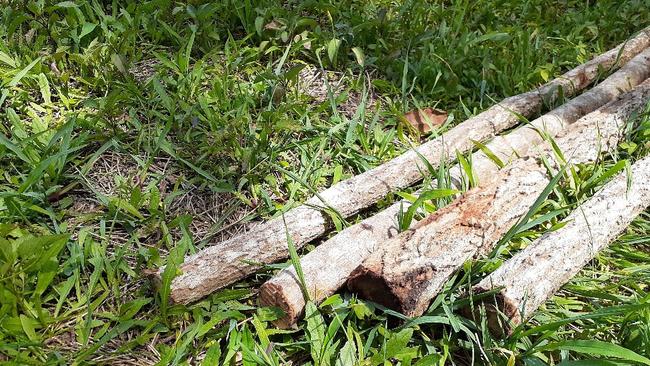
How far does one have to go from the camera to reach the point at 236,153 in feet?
9.27

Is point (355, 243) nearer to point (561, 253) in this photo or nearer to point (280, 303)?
point (280, 303)

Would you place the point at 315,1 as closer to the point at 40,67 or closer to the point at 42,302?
the point at 40,67

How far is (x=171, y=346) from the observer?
2109mm

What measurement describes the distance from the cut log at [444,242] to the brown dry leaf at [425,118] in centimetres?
66

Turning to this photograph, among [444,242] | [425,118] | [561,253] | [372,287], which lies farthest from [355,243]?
[425,118]

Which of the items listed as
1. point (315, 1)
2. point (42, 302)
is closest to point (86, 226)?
point (42, 302)

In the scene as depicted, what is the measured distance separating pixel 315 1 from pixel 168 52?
0.99 meters

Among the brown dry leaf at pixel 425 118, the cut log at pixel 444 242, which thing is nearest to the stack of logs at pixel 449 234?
the cut log at pixel 444 242

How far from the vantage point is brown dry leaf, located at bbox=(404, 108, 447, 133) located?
126 inches

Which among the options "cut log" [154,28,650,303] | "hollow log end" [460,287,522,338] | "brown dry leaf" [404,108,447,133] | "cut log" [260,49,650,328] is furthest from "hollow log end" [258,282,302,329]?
"brown dry leaf" [404,108,447,133]

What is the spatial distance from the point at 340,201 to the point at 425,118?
2.93 feet

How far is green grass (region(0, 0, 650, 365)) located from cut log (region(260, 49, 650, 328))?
0.23 ft

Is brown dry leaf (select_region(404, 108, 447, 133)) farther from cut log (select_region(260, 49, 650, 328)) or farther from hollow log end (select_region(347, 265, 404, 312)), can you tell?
hollow log end (select_region(347, 265, 404, 312))

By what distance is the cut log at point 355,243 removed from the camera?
6.95 ft
